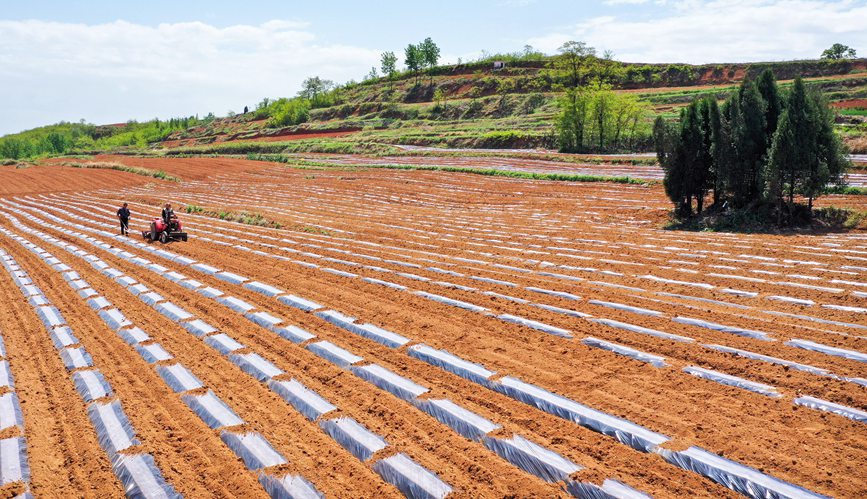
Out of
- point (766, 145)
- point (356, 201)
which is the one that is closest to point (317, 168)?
point (356, 201)

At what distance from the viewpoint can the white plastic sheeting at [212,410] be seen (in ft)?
22.4

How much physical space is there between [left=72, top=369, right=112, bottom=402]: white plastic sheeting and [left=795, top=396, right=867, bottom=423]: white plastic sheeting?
29.1 ft

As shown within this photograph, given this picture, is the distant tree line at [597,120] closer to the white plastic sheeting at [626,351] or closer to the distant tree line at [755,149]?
the distant tree line at [755,149]

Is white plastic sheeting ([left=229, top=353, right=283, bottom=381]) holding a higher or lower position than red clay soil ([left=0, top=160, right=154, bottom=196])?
lower

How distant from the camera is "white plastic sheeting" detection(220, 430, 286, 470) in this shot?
596 cm

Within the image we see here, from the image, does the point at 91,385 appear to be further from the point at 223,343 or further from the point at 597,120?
the point at 597,120

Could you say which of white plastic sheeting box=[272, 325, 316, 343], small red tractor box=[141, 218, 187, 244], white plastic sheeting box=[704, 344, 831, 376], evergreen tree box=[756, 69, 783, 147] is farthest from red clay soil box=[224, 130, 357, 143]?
white plastic sheeting box=[704, 344, 831, 376]

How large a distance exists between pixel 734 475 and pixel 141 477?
19.3 feet

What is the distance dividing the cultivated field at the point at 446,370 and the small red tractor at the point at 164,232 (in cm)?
250

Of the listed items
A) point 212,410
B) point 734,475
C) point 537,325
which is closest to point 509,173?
point 537,325

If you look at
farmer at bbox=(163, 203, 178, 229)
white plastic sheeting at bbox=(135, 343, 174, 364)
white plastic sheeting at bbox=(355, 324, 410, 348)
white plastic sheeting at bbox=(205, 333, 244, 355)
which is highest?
farmer at bbox=(163, 203, 178, 229)

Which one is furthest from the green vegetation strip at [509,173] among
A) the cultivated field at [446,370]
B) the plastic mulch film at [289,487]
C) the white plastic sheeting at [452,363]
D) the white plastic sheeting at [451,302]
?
the plastic mulch film at [289,487]

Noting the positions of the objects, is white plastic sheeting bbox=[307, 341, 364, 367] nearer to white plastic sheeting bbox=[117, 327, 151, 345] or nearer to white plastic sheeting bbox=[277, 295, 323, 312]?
white plastic sheeting bbox=[277, 295, 323, 312]

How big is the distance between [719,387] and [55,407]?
8637 millimetres
